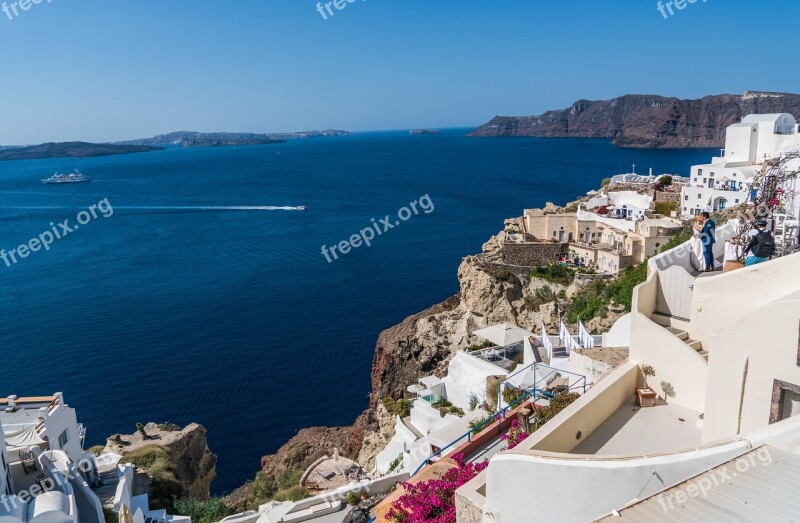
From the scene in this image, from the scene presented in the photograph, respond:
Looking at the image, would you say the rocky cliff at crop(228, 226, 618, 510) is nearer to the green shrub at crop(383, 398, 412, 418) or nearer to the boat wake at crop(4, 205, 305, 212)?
the green shrub at crop(383, 398, 412, 418)

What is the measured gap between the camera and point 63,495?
30.4ft

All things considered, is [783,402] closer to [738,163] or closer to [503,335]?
[503,335]

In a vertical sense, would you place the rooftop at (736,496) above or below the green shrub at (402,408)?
above

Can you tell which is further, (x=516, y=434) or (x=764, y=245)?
(x=516, y=434)

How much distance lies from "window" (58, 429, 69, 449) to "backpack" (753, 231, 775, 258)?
16140 millimetres

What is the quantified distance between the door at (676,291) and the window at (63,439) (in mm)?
14811

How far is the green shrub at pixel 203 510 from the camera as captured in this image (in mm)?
14844

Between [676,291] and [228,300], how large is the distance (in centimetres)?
3769

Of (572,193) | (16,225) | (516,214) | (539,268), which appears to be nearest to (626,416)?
(539,268)

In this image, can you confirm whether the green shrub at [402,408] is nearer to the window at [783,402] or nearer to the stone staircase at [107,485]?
the stone staircase at [107,485]

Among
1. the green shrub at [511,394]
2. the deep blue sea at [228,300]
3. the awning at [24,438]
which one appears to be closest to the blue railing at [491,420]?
the green shrub at [511,394]

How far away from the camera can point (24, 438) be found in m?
13.7

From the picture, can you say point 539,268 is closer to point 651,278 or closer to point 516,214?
point 651,278

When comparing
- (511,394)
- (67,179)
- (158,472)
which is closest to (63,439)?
(158,472)
